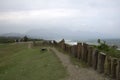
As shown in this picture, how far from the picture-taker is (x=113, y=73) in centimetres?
1689

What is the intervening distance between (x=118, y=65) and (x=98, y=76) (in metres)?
2.12

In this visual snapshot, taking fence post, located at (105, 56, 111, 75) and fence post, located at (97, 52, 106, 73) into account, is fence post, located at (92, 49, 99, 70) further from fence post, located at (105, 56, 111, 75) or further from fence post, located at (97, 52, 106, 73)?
fence post, located at (105, 56, 111, 75)

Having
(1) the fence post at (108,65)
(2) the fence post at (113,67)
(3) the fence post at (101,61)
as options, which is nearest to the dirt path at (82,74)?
(3) the fence post at (101,61)

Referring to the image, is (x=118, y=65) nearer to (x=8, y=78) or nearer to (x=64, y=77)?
(x=64, y=77)

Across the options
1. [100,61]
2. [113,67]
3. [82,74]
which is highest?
[100,61]

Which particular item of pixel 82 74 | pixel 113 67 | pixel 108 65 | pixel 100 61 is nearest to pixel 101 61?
pixel 100 61

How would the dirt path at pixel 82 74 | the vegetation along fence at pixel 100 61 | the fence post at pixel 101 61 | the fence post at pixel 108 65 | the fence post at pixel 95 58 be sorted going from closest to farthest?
the vegetation along fence at pixel 100 61 < the fence post at pixel 108 65 < the dirt path at pixel 82 74 < the fence post at pixel 101 61 < the fence post at pixel 95 58

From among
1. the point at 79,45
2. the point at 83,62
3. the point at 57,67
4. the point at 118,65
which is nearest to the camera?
the point at 118,65

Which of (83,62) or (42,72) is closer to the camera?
(42,72)

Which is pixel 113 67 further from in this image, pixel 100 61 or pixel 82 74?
pixel 82 74

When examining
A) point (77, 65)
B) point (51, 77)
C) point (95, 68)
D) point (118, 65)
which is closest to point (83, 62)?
point (77, 65)

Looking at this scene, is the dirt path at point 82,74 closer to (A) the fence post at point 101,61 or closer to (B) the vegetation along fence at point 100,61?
(A) the fence post at point 101,61

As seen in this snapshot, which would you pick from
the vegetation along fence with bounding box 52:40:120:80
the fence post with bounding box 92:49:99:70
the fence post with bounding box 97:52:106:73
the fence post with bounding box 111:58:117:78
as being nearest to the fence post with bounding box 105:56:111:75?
the vegetation along fence with bounding box 52:40:120:80

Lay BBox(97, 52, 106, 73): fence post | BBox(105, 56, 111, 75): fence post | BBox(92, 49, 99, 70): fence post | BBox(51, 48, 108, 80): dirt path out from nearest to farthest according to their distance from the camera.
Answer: BBox(105, 56, 111, 75): fence post
BBox(51, 48, 108, 80): dirt path
BBox(97, 52, 106, 73): fence post
BBox(92, 49, 99, 70): fence post
